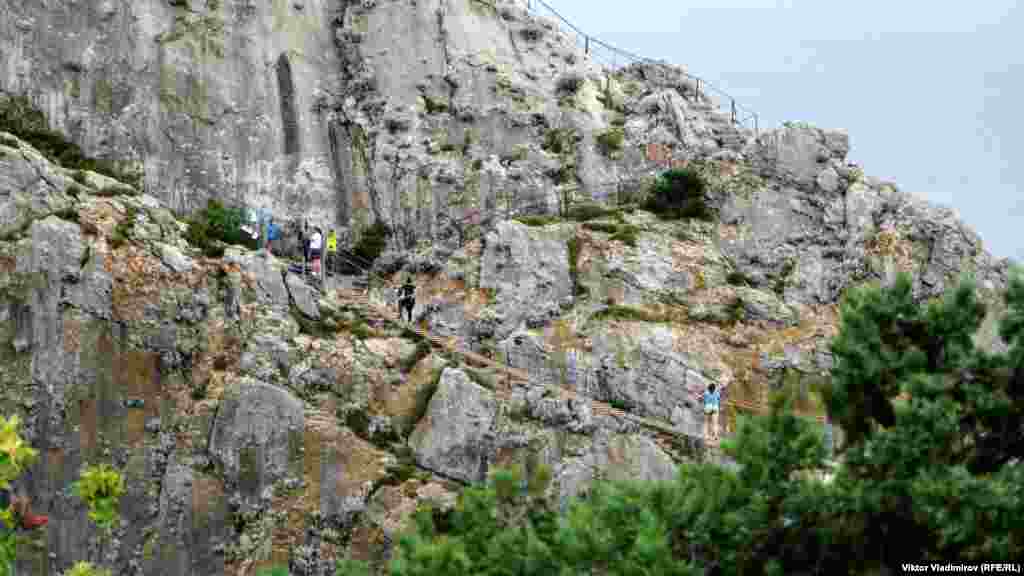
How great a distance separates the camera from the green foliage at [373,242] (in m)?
50.9

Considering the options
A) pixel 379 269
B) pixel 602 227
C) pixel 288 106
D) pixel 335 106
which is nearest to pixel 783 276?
pixel 602 227

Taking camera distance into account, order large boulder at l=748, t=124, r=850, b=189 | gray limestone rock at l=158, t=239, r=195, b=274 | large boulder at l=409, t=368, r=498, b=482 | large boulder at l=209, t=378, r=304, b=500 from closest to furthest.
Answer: large boulder at l=209, t=378, r=304, b=500, large boulder at l=409, t=368, r=498, b=482, gray limestone rock at l=158, t=239, r=195, b=274, large boulder at l=748, t=124, r=850, b=189

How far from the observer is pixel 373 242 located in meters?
51.2

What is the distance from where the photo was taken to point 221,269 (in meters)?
40.6

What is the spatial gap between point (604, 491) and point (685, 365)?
20167 mm

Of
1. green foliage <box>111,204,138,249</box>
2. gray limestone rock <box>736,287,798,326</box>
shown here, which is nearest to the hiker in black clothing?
green foliage <box>111,204,138,249</box>

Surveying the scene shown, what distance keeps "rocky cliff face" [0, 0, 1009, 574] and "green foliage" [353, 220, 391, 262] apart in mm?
761

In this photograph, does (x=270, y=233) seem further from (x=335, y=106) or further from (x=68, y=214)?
(x=68, y=214)

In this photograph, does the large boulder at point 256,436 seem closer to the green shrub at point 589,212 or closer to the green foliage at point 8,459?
the green foliage at point 8,459

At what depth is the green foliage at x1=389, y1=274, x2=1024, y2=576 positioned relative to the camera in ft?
68.2

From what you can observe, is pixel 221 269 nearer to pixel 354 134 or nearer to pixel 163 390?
pixel 163 390

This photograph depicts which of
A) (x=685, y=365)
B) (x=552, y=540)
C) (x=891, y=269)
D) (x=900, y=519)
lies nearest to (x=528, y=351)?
(x=685, y=365)

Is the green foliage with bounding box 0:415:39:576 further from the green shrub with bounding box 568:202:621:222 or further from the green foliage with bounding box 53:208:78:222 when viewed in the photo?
the green shrub with bounding box 568:202:621:222

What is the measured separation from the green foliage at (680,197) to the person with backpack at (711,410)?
1117cm
